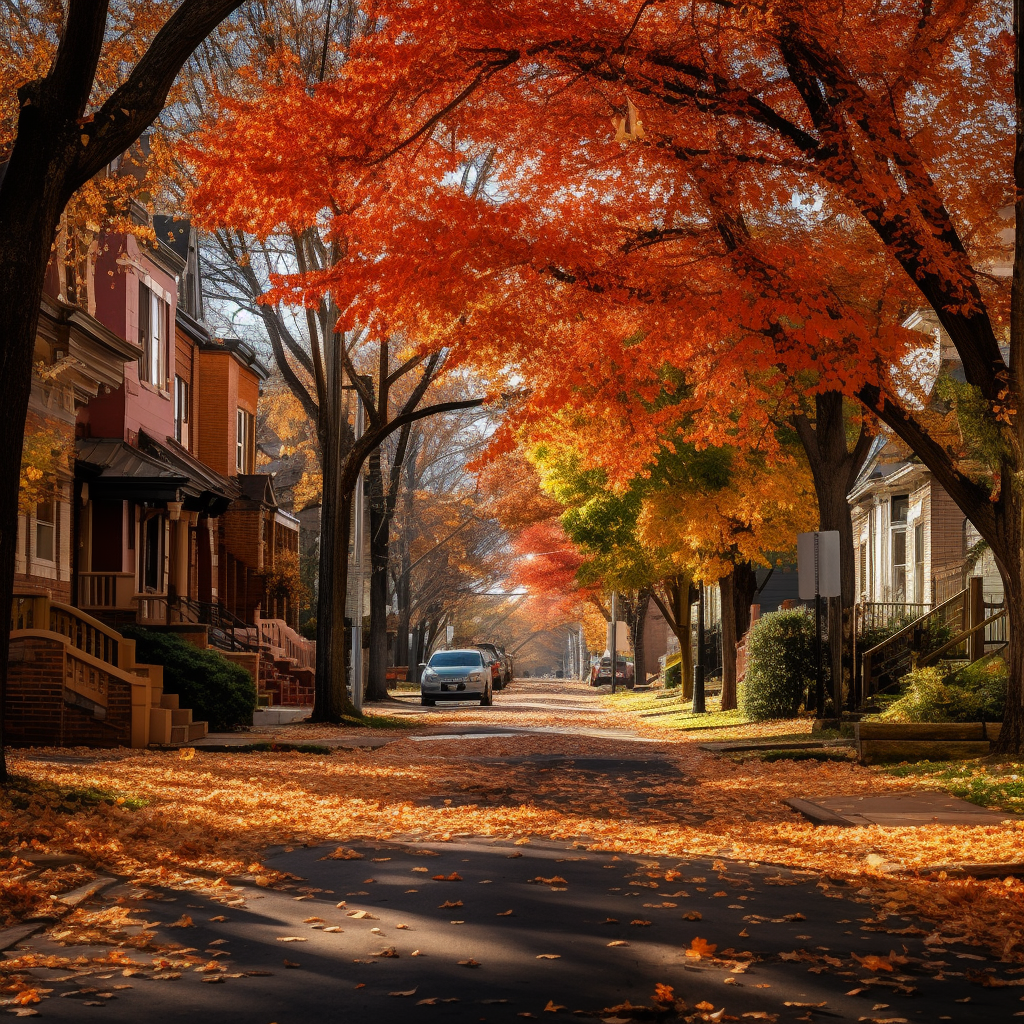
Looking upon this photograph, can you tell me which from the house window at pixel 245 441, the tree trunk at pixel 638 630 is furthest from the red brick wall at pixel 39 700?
the tree trunk at pixel 638 630

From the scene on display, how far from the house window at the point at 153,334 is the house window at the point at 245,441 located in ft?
30.7

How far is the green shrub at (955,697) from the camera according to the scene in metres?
17.5

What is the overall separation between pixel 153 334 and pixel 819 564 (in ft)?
52.1

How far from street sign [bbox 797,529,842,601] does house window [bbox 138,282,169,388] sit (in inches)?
583

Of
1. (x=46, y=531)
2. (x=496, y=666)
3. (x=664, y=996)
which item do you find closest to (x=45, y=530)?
(x=46, y=531)

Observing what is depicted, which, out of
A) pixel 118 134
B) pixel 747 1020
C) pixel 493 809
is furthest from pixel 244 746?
pixel 747 1020

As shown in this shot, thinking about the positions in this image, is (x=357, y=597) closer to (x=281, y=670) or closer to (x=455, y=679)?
(x=281, y=670)

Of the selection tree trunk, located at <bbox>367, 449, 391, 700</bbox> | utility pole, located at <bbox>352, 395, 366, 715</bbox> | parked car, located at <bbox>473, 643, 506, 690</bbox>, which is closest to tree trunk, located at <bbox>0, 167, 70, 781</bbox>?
utility pole, located at <bbox>352, 395, 366, 715</bbox>

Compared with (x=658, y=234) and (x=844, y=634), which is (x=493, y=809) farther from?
(x=844, y=634)

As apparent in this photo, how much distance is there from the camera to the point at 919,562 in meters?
33.2

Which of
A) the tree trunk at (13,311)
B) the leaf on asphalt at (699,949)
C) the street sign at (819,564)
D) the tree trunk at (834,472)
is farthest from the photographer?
the tree trunk at (834,472)

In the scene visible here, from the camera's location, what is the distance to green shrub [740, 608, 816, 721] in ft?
88.0

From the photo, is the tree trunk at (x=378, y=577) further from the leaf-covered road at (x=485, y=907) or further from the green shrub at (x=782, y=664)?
the leaf-covered road at (x=485, y=907)

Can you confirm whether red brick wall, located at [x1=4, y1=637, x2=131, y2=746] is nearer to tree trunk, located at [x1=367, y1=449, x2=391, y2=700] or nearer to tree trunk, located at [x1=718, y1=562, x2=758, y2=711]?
tree trunk, located at [x1=718, y1=562, x2=758, y2=711]
